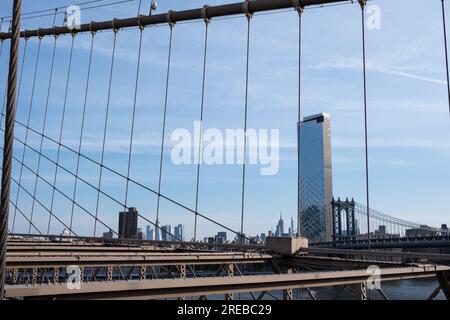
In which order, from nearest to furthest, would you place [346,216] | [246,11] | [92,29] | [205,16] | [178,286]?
1. [178,286]
2. [246,11]
3. [205,16]
4. [92,29]
5. [346,216]

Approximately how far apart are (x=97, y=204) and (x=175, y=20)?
33.7ft

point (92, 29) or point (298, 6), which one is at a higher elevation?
point (92, 29)

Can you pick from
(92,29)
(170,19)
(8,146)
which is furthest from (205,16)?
(8,146)

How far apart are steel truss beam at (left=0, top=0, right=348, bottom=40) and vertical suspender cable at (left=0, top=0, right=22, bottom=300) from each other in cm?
1346

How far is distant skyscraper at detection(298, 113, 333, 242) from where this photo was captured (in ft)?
385

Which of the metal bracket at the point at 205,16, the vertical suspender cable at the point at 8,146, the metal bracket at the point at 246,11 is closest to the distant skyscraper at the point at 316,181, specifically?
the metal bracket at the point at 205,16

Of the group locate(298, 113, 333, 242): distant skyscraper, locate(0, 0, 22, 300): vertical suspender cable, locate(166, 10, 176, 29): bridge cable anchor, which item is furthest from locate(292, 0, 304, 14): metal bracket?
locate(298, 113, 333, 242): distant skyscraper

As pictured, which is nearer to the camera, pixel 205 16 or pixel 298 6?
pixel 298 6

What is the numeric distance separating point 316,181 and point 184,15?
132529 millimetres

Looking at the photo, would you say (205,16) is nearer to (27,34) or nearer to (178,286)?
(178,286)

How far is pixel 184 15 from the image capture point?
930 inches

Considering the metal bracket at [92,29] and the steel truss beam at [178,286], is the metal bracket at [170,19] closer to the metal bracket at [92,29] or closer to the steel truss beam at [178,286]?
the metal bracket at [92,29]
